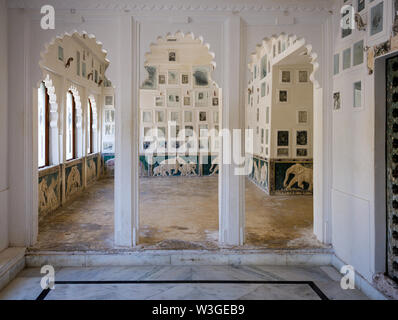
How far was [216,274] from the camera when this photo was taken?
→ 13.9ft

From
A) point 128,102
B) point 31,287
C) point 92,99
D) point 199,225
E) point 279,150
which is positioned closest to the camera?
point 31,287

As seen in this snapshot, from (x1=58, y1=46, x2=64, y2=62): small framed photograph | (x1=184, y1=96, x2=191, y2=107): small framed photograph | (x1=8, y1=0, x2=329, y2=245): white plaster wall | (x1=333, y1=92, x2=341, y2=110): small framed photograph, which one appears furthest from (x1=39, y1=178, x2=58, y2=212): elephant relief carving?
(x1=184, y1=96, x2=191, y2=107): small framed photograph

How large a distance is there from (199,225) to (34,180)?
2423 mm

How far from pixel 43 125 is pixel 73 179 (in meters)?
1.67

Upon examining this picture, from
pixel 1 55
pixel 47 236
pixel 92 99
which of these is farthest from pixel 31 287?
pixel 92 99

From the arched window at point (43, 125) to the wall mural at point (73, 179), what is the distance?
851 millimetres

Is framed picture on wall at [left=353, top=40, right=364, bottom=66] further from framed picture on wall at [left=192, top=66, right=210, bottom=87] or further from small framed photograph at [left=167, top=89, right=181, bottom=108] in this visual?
small framed photograph at [left=167, top=89, right=181, bottom=108]

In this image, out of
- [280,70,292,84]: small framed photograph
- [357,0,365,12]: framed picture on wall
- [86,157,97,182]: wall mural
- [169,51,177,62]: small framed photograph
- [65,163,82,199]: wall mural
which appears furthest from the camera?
[169,51,177,62]: small framed photograph

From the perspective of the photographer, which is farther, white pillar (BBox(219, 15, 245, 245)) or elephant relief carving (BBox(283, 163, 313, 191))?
elephant relief carving (BBox(283, 163, 313, 191))

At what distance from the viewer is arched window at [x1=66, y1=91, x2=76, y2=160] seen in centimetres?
835

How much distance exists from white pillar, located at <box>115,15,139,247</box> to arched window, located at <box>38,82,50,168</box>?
103 inches

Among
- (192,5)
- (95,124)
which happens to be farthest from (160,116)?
(192,5)
